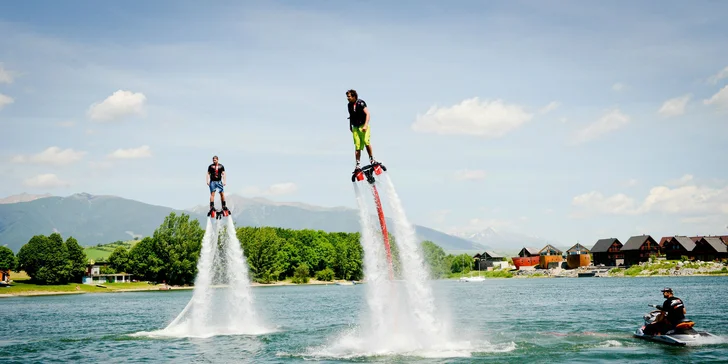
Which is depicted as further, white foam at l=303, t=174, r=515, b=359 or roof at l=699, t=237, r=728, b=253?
roof at l=699, t=237, r=728, b=253

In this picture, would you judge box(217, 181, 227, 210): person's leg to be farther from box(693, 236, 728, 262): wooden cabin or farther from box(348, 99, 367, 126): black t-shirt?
box(693, 236, 728, 262): wooden cabin

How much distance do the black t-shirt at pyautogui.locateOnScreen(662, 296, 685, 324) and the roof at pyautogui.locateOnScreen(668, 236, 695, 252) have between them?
173651 mm

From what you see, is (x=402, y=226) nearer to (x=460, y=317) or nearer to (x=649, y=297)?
(x=460, y=317)

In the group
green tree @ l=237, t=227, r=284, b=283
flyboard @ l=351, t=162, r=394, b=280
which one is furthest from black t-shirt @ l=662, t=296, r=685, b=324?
green tree @ l=237, t=227, r=284, b=283

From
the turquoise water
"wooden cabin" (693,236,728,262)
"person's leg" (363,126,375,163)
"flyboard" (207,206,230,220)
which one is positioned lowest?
the turquoise water

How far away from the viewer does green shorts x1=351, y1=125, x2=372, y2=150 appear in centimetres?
2666

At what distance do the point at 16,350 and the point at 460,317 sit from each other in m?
41.0

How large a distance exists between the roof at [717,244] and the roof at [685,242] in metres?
6.93

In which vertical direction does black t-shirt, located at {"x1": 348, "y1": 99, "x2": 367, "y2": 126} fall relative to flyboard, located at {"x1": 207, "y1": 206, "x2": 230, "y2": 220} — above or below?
above

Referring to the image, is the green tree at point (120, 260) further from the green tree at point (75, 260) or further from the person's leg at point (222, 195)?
the person's leg at point (222, 195)

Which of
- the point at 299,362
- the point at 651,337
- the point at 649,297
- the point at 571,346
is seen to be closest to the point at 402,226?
the point at 299,362

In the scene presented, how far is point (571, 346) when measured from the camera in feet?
134

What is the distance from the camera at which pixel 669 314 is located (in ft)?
133

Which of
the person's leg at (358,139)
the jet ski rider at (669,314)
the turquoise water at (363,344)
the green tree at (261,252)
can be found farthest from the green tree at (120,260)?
the person's leg at (358,139)
